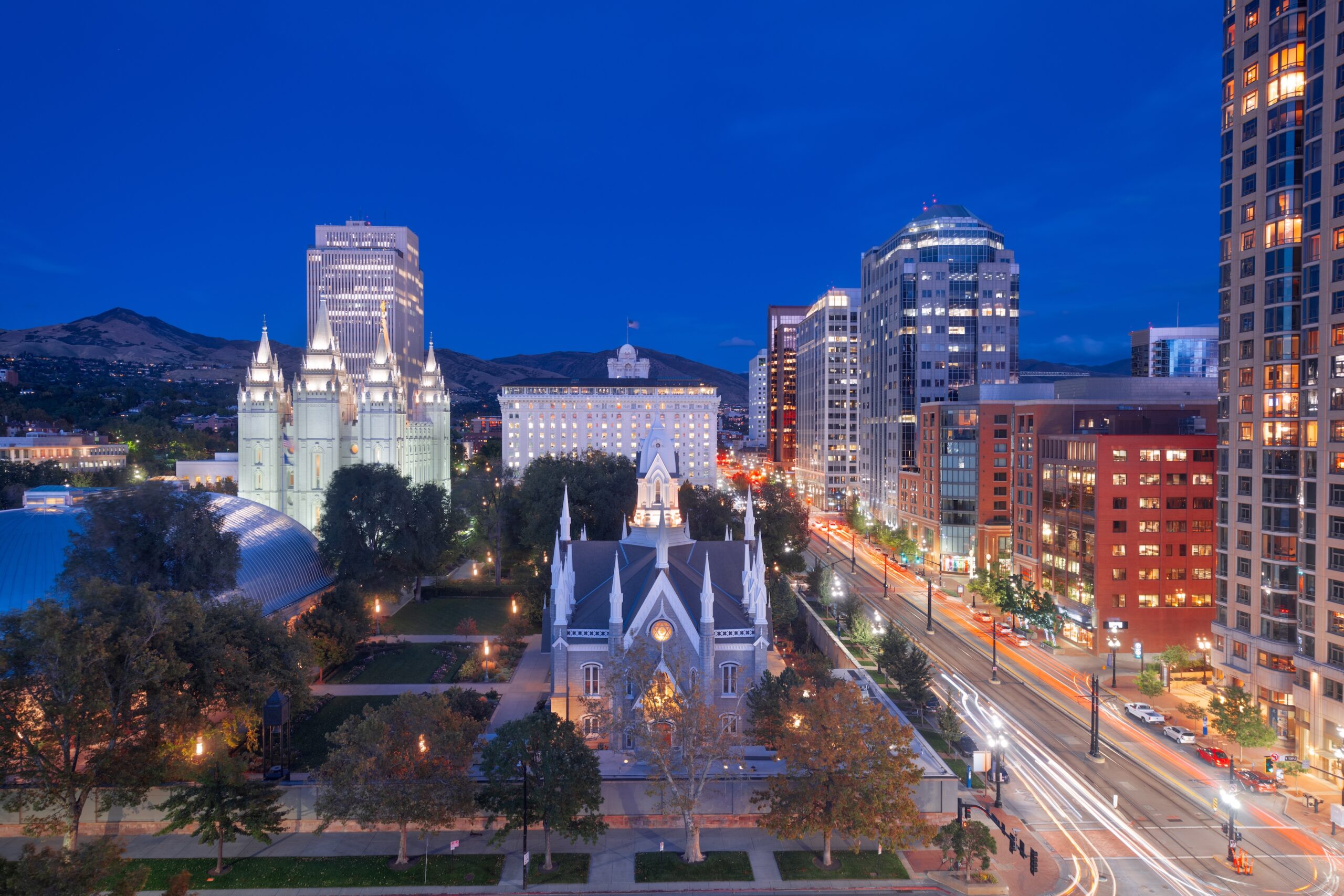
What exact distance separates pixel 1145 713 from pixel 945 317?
73468 mm

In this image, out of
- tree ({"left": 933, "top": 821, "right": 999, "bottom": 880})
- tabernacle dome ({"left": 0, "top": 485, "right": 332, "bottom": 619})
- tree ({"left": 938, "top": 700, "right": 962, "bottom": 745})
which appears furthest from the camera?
tabernacle dome ({"left": 0, "top": 485, "right": 332, "bottom": 619})

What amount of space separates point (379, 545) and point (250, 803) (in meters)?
41.0

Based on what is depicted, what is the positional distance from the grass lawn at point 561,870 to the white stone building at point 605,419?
146750mm

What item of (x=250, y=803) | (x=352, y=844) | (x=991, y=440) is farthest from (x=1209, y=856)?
(x=991, y=440)

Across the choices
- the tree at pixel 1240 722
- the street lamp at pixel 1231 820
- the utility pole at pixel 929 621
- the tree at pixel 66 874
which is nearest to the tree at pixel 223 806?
the tree at pixel 66 874

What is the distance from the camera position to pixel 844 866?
32.6 metres

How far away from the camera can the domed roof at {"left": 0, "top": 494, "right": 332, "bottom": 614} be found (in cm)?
4728

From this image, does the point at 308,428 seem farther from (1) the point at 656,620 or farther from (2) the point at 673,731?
(2) the point at 673,731

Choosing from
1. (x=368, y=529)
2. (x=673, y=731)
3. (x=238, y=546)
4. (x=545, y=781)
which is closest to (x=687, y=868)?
(x=545, y=781)

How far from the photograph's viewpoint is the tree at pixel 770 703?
123 feet

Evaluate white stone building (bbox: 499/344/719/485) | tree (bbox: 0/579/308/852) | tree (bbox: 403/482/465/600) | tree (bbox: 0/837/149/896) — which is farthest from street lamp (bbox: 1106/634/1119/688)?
white stone building (bbox: 499/344/719/485)

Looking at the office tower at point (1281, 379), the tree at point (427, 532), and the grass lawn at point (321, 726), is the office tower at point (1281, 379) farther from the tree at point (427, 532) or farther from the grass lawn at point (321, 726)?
the tree at point (427, 532)

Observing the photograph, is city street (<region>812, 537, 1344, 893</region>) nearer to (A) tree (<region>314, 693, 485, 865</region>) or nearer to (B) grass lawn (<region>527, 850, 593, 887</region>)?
(B) grass lawn (<region>527, 850, 593, 887</region>)

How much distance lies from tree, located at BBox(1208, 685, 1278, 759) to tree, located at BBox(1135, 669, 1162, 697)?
251 inches
